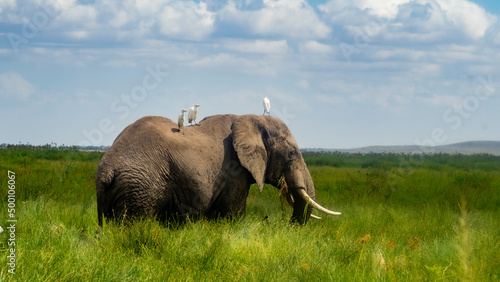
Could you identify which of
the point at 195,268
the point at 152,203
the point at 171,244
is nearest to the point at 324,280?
the point at 195,268

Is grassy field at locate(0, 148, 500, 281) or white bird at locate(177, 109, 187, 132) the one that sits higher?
white bird at locate(177, 109, 187, 132)

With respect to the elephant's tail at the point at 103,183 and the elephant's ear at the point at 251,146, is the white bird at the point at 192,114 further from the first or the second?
the elephant's tail at the point at 103,183

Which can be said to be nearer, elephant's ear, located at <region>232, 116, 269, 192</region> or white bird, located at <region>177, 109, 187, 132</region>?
white bird, located at <region>177, 109, 187, 132</region>

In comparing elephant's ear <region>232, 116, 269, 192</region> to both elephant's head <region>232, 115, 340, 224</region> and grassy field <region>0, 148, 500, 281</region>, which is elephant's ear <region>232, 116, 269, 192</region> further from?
grassy field <region>0, 148, 500, 281</region>

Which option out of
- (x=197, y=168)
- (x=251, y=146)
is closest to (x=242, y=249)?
(x=197, y=168)

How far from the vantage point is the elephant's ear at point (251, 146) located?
26.7ft

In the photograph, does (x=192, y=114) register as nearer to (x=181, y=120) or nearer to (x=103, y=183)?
(x=181, y=120)

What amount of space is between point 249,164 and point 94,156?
18.2 metres

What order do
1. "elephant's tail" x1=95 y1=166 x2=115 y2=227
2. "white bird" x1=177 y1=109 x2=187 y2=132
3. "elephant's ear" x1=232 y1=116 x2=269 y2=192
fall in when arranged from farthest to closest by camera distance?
"elephant's ear" x1=232 y1=116 x2=269 y2=192 → "white bird" x1=177 y1=109 x2=187 y2=132 → "elephant's tail" x1=95 y1=166 x2=115 y2=227

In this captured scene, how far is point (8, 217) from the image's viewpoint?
24.3 feet

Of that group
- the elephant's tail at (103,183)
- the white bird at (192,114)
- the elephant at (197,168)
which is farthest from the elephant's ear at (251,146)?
the elephant's tail at (103,183)

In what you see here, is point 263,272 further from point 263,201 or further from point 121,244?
point 263,201

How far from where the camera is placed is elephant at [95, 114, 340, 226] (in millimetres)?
7023

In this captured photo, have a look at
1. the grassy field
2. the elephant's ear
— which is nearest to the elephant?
the elephant's ear
